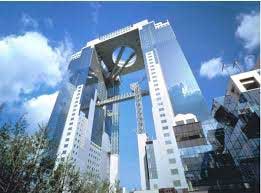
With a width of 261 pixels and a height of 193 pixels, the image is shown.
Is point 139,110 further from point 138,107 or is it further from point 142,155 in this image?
point 142,155

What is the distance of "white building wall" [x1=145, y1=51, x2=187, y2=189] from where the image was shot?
169 ft

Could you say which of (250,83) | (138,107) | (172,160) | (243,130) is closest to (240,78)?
(250,83)

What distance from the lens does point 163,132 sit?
6047 centimetres

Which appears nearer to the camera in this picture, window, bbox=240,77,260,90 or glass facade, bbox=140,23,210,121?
window, bbox=240,77,260,90

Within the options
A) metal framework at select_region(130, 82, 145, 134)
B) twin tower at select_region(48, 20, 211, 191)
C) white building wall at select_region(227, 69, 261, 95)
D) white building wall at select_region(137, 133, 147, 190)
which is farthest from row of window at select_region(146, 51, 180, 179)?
white building wall at select_region(227, 69, 261, 95)

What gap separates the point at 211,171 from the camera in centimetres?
4294

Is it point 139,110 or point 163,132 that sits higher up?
point 139,110

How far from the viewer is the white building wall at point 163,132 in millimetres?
51406

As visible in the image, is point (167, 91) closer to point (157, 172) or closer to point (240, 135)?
point (157, 172)

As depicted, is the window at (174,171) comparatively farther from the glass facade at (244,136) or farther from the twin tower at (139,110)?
the glass facade at (244,136)

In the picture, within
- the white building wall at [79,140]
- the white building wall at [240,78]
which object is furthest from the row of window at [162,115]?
the white building wall at [79,140]

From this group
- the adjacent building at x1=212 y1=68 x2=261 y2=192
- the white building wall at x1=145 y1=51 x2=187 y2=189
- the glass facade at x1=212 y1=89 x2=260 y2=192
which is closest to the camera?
the glass facade at x1=212 y1=89 x2=260 y2=192

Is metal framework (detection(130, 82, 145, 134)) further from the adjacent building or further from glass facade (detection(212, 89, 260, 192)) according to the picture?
glass facade (detection(212, 89, 260, 192))

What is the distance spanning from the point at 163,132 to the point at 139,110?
16.5m
